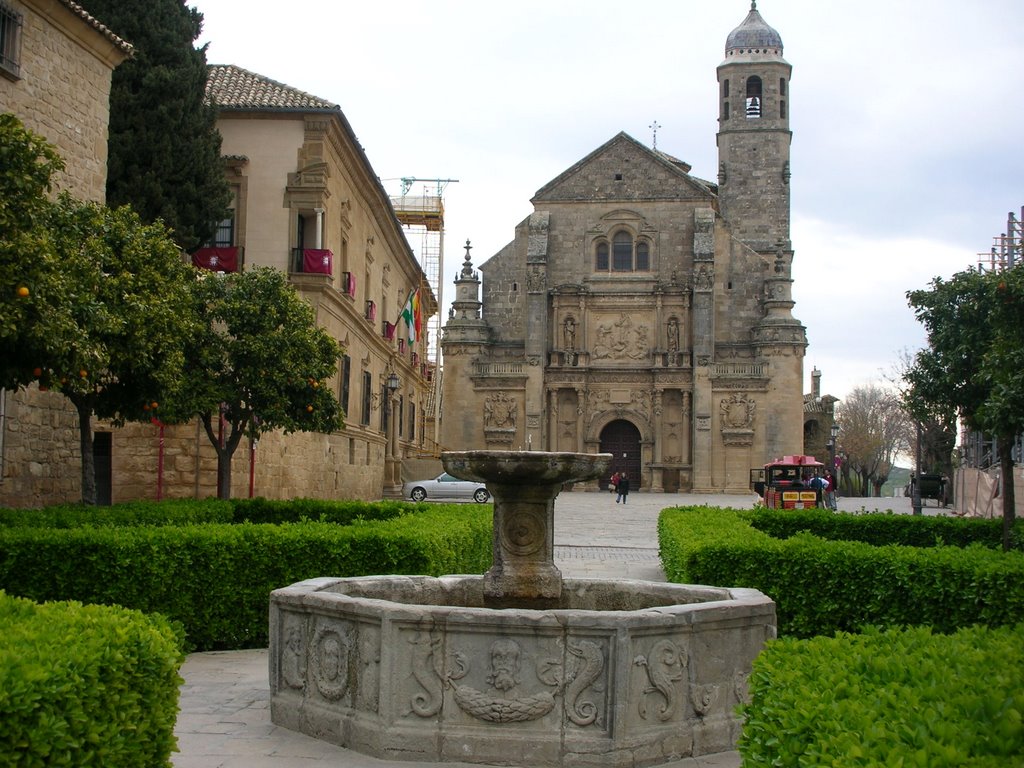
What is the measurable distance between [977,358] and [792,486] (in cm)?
1190

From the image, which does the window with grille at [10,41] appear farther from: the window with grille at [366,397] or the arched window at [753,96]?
the arched window at [753,96]

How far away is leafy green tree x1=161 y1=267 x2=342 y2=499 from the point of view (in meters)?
18.4

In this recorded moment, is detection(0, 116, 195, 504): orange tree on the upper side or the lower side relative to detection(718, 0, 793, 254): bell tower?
lower

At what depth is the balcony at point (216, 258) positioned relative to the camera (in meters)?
25.2

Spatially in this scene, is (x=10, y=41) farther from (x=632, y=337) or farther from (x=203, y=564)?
(x=632, y=337)

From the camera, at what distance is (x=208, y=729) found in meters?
6.74

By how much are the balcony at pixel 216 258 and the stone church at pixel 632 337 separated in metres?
21.6

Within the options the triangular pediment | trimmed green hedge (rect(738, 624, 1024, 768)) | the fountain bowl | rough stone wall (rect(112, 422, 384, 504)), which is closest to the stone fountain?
the fountain bowl

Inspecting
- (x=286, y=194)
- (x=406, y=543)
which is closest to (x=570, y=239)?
(x=286, y=194)

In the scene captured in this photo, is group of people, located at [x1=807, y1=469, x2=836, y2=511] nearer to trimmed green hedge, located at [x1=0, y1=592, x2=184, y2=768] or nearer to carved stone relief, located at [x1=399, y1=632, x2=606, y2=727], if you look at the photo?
carved stone relief, located at [x1=399, y1=632, x2=606, y2=727]

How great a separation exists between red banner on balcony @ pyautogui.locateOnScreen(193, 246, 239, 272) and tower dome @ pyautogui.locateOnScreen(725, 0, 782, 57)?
3540cm

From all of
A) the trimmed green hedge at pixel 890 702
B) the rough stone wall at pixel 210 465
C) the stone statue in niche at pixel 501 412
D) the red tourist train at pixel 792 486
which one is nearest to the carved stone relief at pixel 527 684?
the trimmed green hedge at pixel 890 702

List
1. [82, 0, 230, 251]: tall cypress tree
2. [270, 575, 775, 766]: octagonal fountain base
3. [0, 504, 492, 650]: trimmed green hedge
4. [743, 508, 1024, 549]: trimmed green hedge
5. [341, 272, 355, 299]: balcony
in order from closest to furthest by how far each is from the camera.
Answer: [270, 575, 775, 766]: octagonal fountain base, [0, 504, 492, 650]: trimmed green hedge, [743, 508, 1024, 549]: trimmed green hedge, [82, 0, 230, 251]: tall cypress tree, [341, 272, 355, 299]: balcony

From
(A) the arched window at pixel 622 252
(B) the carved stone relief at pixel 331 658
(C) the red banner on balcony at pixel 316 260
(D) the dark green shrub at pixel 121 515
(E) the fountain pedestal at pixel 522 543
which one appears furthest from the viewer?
(A) the arched window at pixel 622 252
